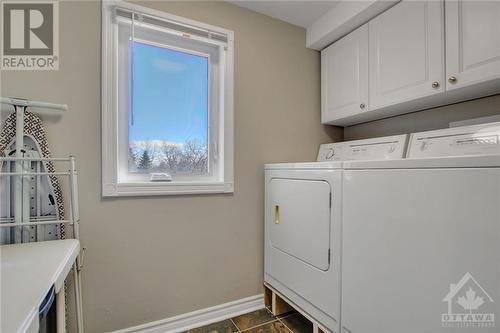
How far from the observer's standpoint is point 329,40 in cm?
201

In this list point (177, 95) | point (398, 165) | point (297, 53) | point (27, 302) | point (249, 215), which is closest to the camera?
point (27, 302)

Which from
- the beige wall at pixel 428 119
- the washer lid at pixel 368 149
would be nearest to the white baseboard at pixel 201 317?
the washer lid at pixel 368 149

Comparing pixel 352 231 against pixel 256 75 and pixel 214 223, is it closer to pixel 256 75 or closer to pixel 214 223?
pixel 214 223

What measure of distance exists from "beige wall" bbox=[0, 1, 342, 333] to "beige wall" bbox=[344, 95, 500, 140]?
32 cm

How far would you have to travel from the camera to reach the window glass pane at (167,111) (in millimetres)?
1617

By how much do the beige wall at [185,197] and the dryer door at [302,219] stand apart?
0.20m

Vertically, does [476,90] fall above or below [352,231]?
above

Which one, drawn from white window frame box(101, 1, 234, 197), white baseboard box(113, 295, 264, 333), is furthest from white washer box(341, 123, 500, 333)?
→ white window frame box(101, 1, 234, 197)

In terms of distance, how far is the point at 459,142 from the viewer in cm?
130

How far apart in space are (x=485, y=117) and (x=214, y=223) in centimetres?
182

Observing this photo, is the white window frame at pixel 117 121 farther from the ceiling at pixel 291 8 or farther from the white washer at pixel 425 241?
the white washer at pixel 425 241

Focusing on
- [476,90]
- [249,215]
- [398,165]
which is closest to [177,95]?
[249,215]

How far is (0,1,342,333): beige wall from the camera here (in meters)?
1.39

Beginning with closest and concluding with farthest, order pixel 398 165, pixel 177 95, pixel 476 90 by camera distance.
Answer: pixel 398 165 < pixel 476 90 < pixel 177 95
